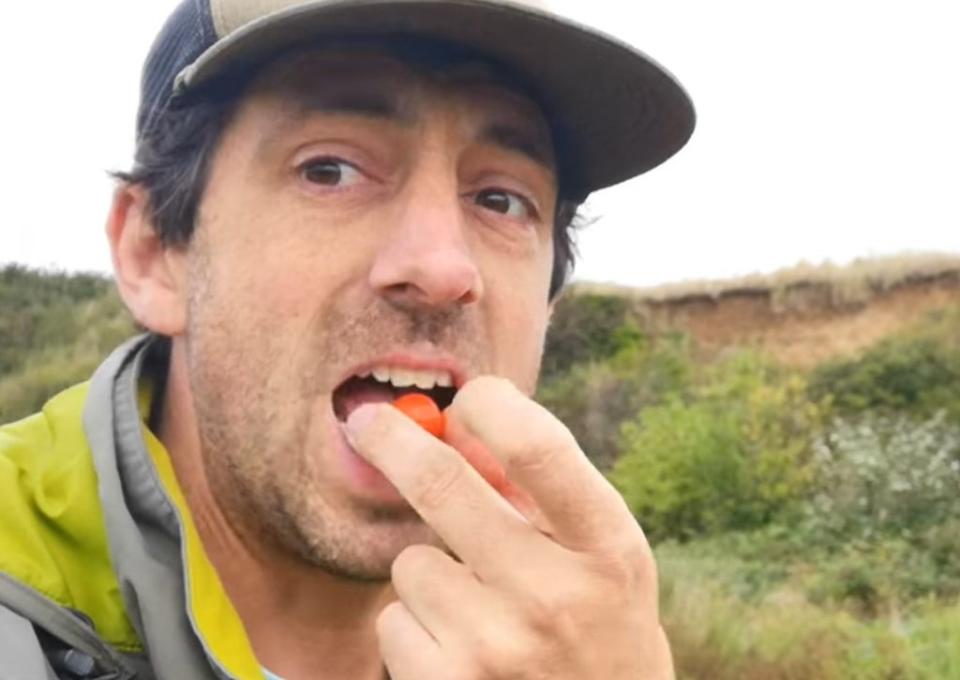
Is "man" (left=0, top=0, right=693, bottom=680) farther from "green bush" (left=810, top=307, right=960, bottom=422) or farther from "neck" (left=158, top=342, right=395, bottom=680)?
"green bush" (left=810, top=307, right=960, bottom=422)

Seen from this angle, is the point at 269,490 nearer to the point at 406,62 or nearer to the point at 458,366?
the point at 458,366

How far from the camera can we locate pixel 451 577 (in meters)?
1.28

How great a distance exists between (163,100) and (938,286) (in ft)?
73.8

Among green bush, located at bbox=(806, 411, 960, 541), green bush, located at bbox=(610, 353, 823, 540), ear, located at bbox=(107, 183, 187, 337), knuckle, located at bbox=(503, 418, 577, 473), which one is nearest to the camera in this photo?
knuckle, located at bbox=(503, 418, 577, 473)

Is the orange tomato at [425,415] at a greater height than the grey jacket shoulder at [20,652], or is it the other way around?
the orange tomato at [425,415]

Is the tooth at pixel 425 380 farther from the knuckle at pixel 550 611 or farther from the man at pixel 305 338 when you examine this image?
the knuckle at pixel 550 611

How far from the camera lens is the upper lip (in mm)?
1724

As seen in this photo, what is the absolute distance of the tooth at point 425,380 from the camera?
1762mm

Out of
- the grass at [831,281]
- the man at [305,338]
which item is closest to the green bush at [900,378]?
the grass at [831,281]

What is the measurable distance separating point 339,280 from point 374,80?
0.32 metres

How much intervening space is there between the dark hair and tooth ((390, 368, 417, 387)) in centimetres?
49

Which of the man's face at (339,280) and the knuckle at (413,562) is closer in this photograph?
the knuckle at (413,562)

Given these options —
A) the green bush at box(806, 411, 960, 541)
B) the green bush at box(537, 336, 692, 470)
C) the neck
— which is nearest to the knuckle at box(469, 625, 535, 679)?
the neck

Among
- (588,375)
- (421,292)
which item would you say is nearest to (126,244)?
(421,292)
